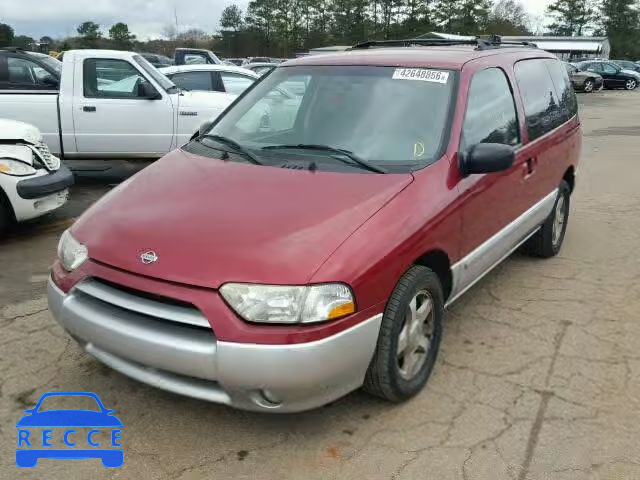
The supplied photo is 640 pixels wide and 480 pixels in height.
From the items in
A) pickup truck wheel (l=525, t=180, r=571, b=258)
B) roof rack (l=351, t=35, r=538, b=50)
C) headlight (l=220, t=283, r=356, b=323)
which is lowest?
pickup truck wheel (l=525, t=180, r=571, b=258)

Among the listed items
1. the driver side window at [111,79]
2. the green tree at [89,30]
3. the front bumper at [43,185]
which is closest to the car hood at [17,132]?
the front bumper at [43,185]

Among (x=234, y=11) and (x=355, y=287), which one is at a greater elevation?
(x=234, y=11)

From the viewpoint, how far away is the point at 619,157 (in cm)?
1098

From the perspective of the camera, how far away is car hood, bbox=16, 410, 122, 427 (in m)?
2.91

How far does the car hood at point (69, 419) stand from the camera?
2910 mm

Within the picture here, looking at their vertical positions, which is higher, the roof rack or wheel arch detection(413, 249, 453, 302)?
the roof rack

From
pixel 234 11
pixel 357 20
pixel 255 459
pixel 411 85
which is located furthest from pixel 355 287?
pixel 234 11

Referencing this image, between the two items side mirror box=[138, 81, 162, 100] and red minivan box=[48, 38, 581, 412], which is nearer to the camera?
red minivan box=[48, 38, 581, 412]

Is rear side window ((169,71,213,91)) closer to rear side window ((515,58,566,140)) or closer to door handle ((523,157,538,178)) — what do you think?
rear side window ((515,58,566,140))

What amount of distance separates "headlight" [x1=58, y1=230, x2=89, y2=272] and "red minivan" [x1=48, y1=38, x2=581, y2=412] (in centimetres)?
1

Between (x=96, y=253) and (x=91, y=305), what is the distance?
0.24 m

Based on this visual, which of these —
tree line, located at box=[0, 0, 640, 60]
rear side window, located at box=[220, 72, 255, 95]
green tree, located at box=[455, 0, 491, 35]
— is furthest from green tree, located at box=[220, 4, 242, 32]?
rear side window, located at box=[220, 72, 255, 95]

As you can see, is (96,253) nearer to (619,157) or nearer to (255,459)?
(255,459)

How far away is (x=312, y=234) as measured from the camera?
8.84 ft
